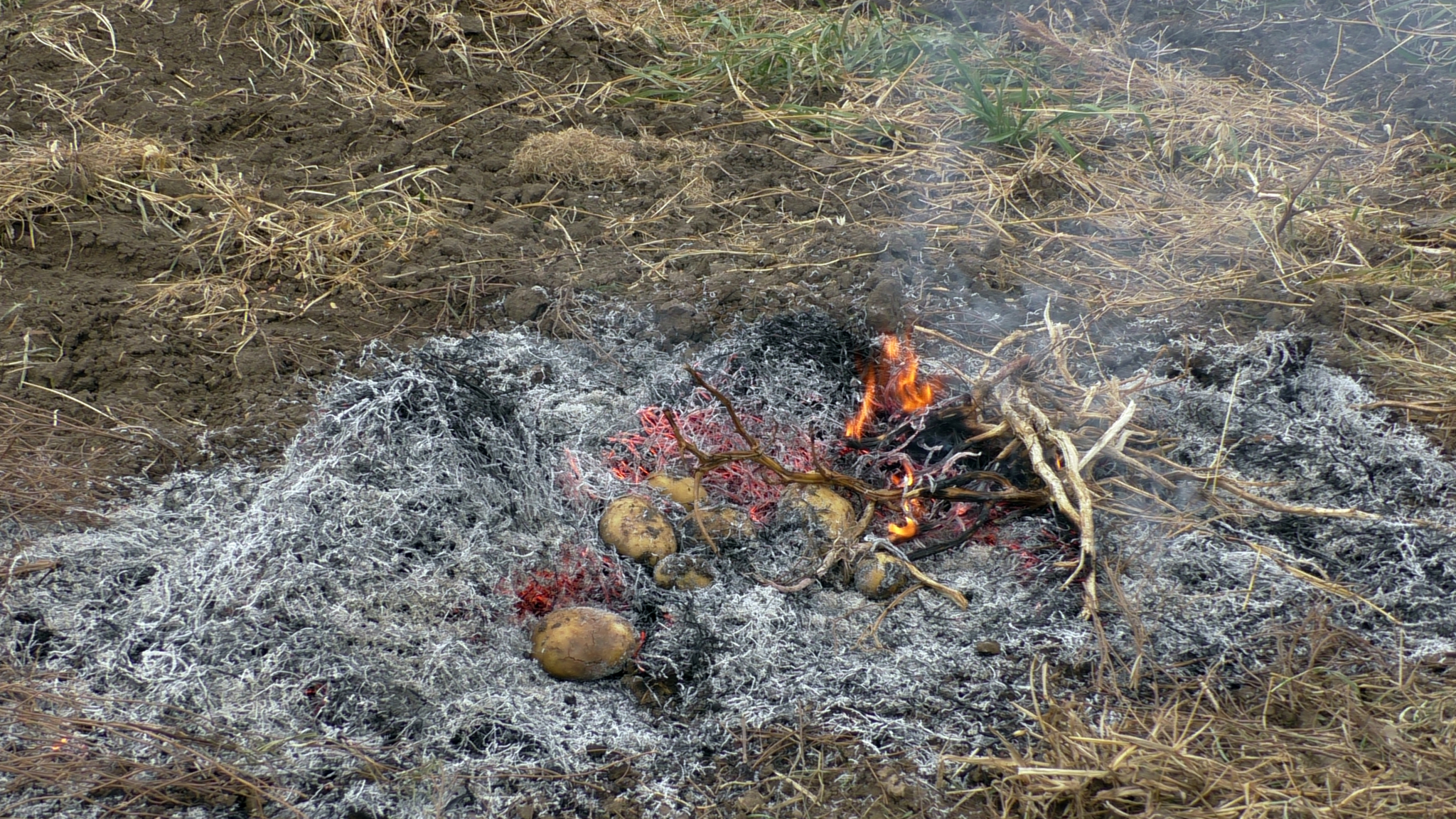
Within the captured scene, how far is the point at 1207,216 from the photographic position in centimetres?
409

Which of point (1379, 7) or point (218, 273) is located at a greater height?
point (1379, 7)

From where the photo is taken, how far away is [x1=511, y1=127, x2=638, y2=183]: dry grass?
432 centimetres

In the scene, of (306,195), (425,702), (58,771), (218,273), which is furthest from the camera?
(306,195)

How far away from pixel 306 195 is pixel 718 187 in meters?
1.76

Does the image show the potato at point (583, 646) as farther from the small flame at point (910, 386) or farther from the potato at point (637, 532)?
the small flame at point (910, 386)

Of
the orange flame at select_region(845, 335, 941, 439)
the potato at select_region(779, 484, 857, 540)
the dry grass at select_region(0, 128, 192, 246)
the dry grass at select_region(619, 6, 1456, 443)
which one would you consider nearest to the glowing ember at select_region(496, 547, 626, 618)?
the potato at select_region(779, 484, 857, 540)

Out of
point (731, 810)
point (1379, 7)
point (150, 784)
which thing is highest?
point (1379, 7)

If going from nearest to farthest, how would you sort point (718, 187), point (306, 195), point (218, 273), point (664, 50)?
point (218, 273) → point (306, 195) → point (718, 187) → point (664, 50)

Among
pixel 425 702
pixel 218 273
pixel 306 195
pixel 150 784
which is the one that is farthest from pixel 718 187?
pixel 150 784

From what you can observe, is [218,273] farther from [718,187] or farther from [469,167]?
[718,187]

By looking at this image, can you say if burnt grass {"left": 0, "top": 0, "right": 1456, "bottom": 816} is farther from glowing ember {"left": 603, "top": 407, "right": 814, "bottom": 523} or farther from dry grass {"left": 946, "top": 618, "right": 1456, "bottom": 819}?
glowing ember {"left": 603, "top": 407, "right": 814, "bottom": 523}

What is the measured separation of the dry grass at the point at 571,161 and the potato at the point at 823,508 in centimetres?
216

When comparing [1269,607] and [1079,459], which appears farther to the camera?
[1079,459]

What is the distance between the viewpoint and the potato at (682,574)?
8.60ft
